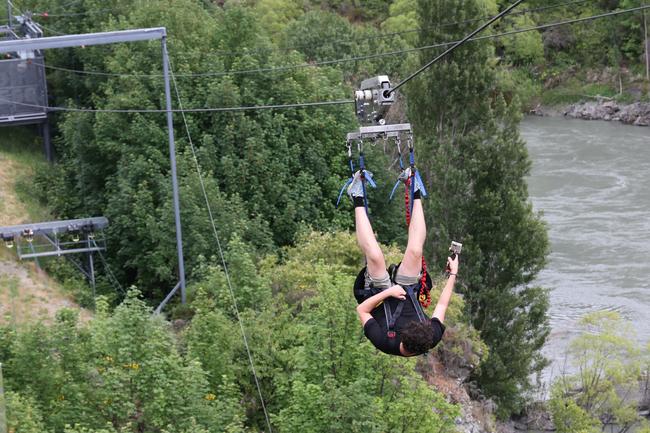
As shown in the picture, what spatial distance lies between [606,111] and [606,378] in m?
30.9

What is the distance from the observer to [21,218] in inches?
1003

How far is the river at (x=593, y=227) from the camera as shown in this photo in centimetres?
2898

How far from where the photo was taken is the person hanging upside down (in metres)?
8.04

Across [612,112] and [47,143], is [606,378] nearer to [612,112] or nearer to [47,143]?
[47,143]

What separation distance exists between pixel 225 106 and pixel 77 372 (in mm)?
11754

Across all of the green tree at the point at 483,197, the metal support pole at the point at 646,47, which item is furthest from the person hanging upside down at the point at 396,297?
the metal support pole at the point at 646,47

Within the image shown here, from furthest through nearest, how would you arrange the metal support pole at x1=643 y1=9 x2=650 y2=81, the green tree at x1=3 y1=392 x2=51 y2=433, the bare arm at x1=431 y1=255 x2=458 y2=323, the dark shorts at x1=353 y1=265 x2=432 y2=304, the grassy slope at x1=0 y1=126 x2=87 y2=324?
the metal support pole at x1=643 y1=9 x2=650 y2=81, the grassy slope at x1=0 y1=126 x2=87 y2=324, the green tree at x1=3 y1=392 x2=51 y2=433, the dark shorts at x1=353 y1=265 x2=432 y2=304, the bare arm at x1=431 y1=255 x2=458 y2=323

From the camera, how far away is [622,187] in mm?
36844

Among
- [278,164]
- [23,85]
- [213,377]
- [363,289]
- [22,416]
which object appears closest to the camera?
[363,289]

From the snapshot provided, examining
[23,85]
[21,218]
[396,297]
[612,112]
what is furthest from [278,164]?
[612,112]

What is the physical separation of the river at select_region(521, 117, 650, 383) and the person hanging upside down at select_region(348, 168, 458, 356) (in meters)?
19.7

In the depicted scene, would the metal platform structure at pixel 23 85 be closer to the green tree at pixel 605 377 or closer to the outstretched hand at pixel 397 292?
→ the green tree at pixel 605 377

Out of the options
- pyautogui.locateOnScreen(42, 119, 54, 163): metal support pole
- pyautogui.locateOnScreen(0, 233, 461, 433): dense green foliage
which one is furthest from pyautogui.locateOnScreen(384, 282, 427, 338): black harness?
pyautogui.locateOnScreen(42, 119, 54, 163): metal support pole

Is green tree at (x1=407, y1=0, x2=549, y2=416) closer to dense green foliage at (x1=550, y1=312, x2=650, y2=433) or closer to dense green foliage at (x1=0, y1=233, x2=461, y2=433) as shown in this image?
dense green foliage at (x1=550, y1=312, x2=650, y2=433)
